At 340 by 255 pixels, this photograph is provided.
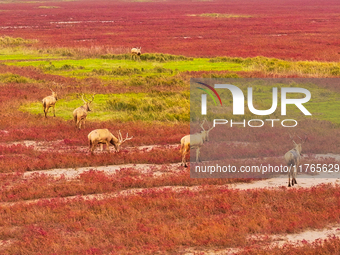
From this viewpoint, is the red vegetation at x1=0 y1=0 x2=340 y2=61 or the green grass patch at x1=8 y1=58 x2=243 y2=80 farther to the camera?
the red vegetation at x1=0 y1=0 x2=340 y2=61

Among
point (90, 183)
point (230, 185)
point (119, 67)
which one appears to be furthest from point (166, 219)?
point (119, 67)

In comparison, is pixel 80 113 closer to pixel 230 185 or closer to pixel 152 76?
pixel 230 185

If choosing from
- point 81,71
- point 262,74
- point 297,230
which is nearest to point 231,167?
point 297,230

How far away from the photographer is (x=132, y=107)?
2877 centimetres

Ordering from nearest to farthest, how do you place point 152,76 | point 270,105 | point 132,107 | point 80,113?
point 80,113 < point 132,107 < point 270,105 < point 152,76

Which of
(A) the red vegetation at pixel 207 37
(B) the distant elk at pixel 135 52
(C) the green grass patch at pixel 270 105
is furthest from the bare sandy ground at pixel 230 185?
(A) the red vegetation at pixel 207 37

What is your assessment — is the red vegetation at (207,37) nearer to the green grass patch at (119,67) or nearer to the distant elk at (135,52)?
the distant elk at (135,52)

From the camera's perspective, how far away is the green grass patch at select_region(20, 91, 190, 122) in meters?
26.8

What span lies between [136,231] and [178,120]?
14947 millimetres

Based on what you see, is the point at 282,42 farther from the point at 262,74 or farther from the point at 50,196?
the point at 50,196

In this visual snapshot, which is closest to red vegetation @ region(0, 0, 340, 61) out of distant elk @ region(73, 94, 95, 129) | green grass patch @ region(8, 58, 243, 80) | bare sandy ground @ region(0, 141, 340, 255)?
green grass patch @ region(8, 58, 243, 80)

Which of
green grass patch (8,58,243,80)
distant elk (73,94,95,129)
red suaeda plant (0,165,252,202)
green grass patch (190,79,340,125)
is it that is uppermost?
distant elk (73,94,95,129)

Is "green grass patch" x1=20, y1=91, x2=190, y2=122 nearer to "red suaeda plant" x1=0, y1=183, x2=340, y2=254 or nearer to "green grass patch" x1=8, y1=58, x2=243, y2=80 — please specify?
"green grass patch" x1=8, y1=58, x2=243, y2=80

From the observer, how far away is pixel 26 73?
41.6 metres
